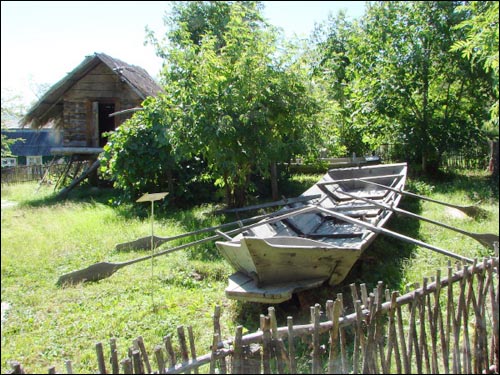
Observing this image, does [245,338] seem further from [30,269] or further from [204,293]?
[204,293]

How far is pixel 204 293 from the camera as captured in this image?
4.69m

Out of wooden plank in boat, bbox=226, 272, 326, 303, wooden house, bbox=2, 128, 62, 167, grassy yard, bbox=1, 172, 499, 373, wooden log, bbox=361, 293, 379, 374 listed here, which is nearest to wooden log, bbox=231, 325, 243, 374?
wooden log, bbox=361, 293, 379, 374

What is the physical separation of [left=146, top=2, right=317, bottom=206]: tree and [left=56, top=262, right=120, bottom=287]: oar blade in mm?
3252

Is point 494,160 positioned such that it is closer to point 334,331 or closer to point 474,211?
point 474,211

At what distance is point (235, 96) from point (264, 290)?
3.72 metres

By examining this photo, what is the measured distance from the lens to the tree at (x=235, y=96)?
6.93 meters

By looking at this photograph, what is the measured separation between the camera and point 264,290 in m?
4.00

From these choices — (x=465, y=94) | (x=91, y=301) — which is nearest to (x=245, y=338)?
(x=91, y=301)

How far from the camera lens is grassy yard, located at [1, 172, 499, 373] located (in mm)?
2199

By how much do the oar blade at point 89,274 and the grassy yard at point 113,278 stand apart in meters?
Answer: 0.06

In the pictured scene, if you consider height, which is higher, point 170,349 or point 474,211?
point 474,211

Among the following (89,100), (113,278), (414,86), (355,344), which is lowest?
(113,278)

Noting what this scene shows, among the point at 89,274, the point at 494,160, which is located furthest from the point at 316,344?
the point at 494,160

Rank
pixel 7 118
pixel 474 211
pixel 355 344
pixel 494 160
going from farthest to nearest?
pixel 494 160 < pixel 474 211 < pixel 355 344 < pixel 7 118
